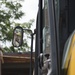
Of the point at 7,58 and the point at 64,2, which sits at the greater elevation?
the point at 64,2

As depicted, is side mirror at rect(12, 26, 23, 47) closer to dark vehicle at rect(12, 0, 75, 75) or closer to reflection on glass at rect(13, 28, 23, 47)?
reflection on glass at rect(13, 28, 23, 47)

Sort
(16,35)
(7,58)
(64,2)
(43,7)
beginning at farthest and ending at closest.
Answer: (7,58), (16,35), (43,7), (64,2)

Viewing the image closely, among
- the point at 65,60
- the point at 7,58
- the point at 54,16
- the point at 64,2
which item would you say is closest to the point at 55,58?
the point at 65,60

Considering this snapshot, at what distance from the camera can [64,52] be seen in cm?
333

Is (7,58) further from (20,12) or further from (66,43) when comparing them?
(66,43)

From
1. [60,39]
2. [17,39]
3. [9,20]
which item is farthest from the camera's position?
[9,20]

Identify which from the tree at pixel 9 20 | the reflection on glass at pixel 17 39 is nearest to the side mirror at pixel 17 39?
the reflection on glass at pixel 17 39

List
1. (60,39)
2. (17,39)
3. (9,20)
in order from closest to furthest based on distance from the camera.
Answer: (60,39) → (17,39) → (9,20)

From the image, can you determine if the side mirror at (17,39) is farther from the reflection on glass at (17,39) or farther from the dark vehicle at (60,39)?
the dark vehicle at (60,39)

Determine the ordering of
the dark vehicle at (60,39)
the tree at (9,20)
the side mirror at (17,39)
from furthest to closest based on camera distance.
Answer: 1. the tree at (9,20)
2. the side mirror at (17,39)
3. the dark vehicle at (60,39)

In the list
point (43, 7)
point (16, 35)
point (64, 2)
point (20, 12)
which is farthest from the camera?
point (20, 12)

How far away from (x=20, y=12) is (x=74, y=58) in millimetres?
18319

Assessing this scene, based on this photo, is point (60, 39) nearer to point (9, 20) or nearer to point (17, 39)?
point (17, 39)

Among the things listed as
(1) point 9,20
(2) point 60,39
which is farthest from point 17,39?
(1) point 9,20
